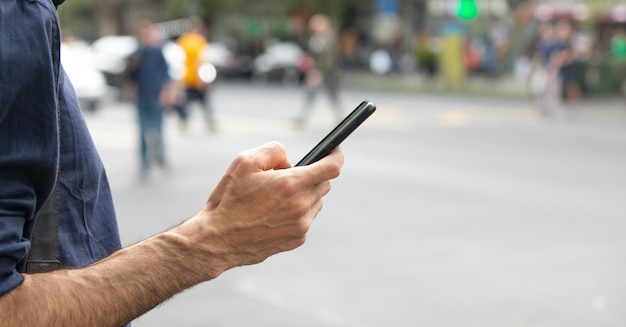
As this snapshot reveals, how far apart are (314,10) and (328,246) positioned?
33906 mm

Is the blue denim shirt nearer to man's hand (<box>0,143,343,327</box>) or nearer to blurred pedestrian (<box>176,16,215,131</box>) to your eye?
man's hand (<box>0,143,343,327</box>)

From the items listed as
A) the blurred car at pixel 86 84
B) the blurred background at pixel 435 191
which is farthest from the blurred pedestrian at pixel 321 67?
the blurred car at pixel 86 84

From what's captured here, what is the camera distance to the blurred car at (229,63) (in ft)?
122

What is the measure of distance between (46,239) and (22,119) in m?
0.24

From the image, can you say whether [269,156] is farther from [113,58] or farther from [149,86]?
[113,58]

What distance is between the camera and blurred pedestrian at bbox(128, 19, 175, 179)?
11320 millimetres

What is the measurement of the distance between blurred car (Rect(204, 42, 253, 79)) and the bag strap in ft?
117

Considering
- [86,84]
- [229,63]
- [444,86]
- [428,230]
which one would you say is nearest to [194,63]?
[86,84]

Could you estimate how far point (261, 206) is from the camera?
4.69 ft

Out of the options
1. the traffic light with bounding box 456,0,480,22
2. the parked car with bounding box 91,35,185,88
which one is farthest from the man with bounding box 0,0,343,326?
the traffic light with bounding box 456,0,480,22

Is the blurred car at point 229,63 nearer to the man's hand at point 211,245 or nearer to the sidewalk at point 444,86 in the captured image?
the sidewalk at point 444,86

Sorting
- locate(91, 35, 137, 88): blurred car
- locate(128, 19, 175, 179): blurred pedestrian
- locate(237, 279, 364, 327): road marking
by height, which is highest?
locate(128, 19, 175, 179): blurred pedestrian

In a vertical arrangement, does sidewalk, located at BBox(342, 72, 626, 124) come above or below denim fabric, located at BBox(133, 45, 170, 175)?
below

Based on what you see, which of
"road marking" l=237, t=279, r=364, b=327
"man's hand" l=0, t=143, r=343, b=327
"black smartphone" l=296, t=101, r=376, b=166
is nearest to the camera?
"man's hand" l=0, t=143, r=343, b=327
